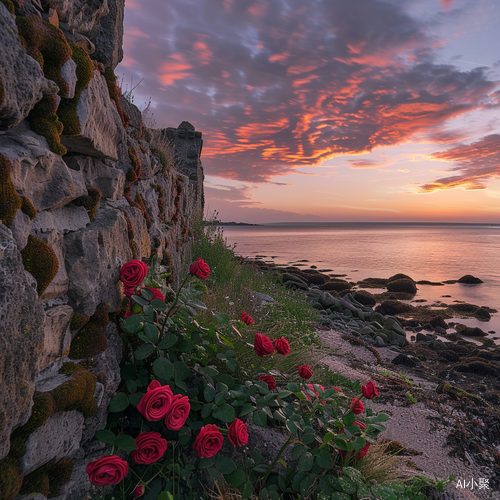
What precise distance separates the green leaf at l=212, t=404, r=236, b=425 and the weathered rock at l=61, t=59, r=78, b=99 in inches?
70.2

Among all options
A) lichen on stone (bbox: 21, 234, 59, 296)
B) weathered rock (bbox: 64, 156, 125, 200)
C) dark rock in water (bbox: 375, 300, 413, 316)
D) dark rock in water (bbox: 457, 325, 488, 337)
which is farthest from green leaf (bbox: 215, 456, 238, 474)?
dark rock in water (bbox: 375, 300, 413, 316)

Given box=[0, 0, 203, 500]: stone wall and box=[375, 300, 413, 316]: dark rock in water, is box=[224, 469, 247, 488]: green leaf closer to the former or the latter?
box=[0, 0, 203, 500]: stone wall

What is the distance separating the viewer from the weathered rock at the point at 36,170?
1.22 meters

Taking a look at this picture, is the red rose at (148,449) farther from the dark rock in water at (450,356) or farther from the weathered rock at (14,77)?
the dark rock in water at (450,356)

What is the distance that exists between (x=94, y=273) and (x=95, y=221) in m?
0.35

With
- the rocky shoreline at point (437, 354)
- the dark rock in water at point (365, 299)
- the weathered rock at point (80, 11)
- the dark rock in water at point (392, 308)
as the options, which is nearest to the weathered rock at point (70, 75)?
the weathered rock at point (80, 11)

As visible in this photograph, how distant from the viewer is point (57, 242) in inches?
57.8

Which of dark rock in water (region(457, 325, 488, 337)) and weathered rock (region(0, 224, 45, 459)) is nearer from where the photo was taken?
weathered rock (region(0, 224, 45, 459))

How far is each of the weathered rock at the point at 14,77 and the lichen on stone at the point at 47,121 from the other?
89 millimetres

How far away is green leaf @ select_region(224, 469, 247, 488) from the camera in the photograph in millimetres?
1706

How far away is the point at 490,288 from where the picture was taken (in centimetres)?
1435

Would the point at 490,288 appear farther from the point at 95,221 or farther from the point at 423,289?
the point at 95,221

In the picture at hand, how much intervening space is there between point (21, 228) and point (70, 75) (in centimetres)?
81

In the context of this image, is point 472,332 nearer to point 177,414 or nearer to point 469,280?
point 469,280
